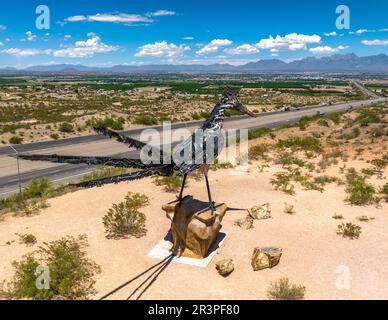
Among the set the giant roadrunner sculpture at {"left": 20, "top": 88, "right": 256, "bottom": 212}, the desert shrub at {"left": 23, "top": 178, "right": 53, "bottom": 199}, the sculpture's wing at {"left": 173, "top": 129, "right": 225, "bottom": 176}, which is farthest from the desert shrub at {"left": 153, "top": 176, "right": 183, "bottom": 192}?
the sculpture's wing at {"left": 173, "top": 129, "right": 225, "bottom": 176}

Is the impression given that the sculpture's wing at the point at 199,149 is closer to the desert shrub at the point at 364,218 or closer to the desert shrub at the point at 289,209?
the desert shrub at the point at 289,209

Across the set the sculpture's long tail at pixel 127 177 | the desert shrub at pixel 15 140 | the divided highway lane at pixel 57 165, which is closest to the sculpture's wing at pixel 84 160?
the sculpture's long tail at pixel 127 177

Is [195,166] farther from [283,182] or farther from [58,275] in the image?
[283,182]

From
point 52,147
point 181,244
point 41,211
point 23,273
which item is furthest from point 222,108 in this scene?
point 52,147

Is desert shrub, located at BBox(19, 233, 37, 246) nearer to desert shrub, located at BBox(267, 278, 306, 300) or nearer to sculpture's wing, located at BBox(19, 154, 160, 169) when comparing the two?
sculpture's wing, located at BBox(19, 154, 160, 169)

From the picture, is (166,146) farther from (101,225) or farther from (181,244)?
(181,244)
